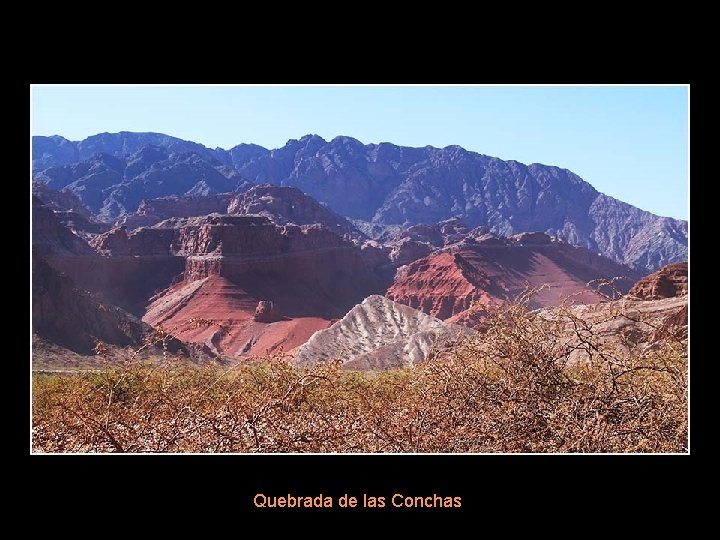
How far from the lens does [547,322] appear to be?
6359 mm

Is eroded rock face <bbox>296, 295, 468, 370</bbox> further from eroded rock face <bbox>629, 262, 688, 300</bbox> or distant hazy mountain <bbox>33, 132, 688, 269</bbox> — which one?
distant hazy mountain <bbox>33, 132, 688, 269</bbox>

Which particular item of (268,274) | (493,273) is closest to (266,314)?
(268,274)

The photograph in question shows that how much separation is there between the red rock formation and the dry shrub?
1681 inches

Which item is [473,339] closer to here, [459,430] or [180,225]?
[459,430]

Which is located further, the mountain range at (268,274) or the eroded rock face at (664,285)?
the mountain range at (268,274)

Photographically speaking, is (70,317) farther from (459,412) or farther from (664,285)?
(459,412)

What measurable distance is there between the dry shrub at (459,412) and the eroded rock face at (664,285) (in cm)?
1476

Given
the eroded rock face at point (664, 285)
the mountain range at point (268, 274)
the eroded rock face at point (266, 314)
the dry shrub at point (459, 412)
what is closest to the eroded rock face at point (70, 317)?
the mountain range at point (268, 274)

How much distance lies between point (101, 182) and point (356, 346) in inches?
5175

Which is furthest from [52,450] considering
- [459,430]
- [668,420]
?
[668,420]

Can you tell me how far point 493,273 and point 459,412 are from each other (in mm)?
69201

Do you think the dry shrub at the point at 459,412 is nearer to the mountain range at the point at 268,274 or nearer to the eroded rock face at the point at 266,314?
the mountain range at the point at 268,274

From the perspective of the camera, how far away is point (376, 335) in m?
28.8

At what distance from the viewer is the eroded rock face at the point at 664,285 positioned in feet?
67.9
